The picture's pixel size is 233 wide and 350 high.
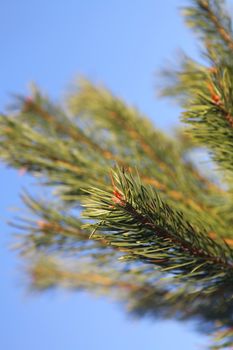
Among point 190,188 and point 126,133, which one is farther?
point 126,133

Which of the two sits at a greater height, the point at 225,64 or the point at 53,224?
the point at 225,64

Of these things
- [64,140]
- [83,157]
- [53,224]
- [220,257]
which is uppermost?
[64,140]

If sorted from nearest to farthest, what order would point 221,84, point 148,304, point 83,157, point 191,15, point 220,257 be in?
point 220,257
point 221,84
point 83,157
point 191,15
point 148,304

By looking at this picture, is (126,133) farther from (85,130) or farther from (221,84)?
(221,84)

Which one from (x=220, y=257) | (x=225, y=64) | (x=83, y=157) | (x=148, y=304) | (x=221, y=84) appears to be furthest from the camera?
(x=148, y=304)

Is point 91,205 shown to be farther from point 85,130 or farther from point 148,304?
point 148,304

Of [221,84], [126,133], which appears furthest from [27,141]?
[221,84]

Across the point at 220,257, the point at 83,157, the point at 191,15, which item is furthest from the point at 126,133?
the point at 220,257
